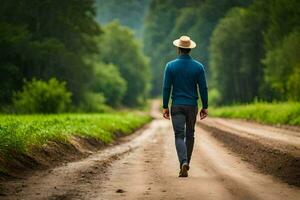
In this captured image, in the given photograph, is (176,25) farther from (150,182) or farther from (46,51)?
(150,182)

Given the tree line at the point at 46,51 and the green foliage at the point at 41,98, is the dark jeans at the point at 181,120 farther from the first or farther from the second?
the tree line at the point at 46,51

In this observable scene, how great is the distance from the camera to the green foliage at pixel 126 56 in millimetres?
85000

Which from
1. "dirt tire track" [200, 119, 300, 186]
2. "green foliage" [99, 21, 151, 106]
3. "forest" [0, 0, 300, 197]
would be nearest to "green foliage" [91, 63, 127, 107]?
"forest" [0, 0, 300, 197]

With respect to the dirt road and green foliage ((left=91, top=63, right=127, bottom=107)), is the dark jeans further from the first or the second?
green foliage ((left=91, top=63, right=127, bottom=107))

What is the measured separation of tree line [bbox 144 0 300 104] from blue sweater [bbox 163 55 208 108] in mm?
→ 33252

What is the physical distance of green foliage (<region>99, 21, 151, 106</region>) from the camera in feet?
279

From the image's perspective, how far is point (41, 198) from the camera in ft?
26.4

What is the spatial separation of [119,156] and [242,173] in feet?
14.4

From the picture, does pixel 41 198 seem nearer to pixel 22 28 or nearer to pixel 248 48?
pixel 22 28

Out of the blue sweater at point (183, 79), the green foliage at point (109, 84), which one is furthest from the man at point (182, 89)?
the green foliage at point (109, 84)

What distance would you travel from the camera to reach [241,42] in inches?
2638

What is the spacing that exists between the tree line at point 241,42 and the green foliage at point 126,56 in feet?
37.0

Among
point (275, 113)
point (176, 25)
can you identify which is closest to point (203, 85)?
point (275, 113)

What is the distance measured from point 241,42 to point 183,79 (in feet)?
186
